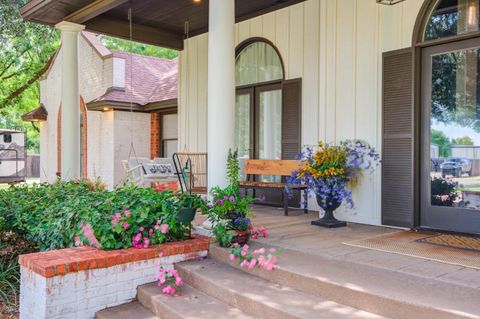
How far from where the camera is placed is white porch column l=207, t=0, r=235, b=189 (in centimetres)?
436

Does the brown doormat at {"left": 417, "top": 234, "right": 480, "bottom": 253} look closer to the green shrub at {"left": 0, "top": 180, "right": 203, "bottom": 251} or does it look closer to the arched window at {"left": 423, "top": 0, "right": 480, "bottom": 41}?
the arched window at {"left": 423, "top": 0, "right": 480, "bottom": 41}

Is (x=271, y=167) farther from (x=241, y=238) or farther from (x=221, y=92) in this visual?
(x=241, y=238)

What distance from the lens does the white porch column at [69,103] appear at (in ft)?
23.5

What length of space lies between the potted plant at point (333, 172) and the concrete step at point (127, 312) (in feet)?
7.68

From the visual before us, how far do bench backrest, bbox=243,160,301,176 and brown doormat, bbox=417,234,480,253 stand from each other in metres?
2.13

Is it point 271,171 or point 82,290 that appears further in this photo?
point 271,171

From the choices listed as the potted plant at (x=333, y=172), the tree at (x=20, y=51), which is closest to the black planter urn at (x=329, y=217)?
the potted plant at (x=333, y=172)

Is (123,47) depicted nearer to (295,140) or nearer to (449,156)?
(295,140)

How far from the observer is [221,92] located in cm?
438

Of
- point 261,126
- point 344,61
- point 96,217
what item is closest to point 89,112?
point 261,126

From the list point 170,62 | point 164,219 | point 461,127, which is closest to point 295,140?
point 461,127

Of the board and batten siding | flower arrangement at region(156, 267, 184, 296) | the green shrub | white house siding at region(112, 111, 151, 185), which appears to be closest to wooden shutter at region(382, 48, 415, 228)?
the board and batten siding

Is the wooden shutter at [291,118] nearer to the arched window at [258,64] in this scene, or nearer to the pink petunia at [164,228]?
the arched window at [258,64]

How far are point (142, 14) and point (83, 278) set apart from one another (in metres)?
5.36
